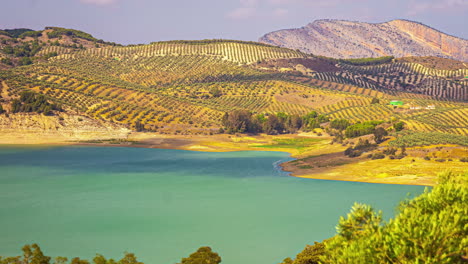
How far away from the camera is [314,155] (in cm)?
9725

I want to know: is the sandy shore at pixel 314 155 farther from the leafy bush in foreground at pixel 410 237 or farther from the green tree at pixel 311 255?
the leafy bush in foreground at pixel 410 237

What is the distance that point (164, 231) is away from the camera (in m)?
48.4

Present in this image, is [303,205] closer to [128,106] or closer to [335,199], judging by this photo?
[335,199]

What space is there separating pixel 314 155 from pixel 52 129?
60332 mm

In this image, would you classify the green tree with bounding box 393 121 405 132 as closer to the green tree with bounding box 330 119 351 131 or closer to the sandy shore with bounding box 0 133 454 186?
the sandy shore with bounding box 0 133 454 186

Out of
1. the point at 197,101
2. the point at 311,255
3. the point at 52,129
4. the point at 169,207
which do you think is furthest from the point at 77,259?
the point at 197,101

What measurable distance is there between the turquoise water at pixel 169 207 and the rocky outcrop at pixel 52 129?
80.3 ft

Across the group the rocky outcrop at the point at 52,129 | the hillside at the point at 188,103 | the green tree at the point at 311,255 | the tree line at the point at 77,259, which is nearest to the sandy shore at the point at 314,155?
the rocky outcrop at the point at 52,129

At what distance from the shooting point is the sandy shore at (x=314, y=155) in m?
75.1

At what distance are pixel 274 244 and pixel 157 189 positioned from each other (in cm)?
2750

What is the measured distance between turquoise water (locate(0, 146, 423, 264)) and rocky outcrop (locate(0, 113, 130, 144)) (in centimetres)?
2446

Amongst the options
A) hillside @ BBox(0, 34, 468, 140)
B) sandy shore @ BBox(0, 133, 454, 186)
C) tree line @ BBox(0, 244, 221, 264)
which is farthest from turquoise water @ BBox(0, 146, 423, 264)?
hillside @ BBox(0, 34, 468, 140)

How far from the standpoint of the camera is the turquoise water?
44.2 meters

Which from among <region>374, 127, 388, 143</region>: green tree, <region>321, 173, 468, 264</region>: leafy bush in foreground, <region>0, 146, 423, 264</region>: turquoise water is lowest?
<region>0, 146, 423, 264</region>: turquoise water
